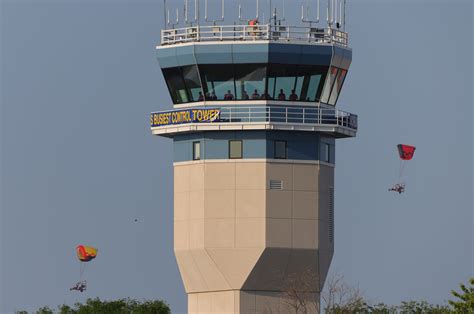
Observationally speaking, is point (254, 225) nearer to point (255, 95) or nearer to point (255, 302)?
point (255, 302)

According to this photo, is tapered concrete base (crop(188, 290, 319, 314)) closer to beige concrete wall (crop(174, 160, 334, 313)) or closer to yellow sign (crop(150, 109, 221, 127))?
beige concrete wall (crop(174, 160, 334, 313))

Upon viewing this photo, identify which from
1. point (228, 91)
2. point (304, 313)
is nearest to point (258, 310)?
point (304, 313)

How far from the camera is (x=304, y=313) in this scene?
186 meters

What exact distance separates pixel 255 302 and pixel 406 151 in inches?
659

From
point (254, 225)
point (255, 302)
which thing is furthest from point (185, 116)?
point (255, 302)

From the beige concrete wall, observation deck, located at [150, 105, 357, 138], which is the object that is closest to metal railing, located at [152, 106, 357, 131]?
observation deck, located at [150, 105, 357, 138]

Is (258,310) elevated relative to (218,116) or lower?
lower

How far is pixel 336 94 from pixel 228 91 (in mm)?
7397

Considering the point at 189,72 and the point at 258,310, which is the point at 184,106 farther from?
the point at 258,310

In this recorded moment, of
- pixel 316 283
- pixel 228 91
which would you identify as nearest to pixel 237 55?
pixel 228 91

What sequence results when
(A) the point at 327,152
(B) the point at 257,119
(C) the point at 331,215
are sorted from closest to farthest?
(B) the point at 257,119 → (A) the point at 327,152 → (C) the point at 331,215

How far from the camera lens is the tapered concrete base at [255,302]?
186 metres

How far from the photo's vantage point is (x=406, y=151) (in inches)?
7692

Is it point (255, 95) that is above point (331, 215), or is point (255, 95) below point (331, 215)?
above
